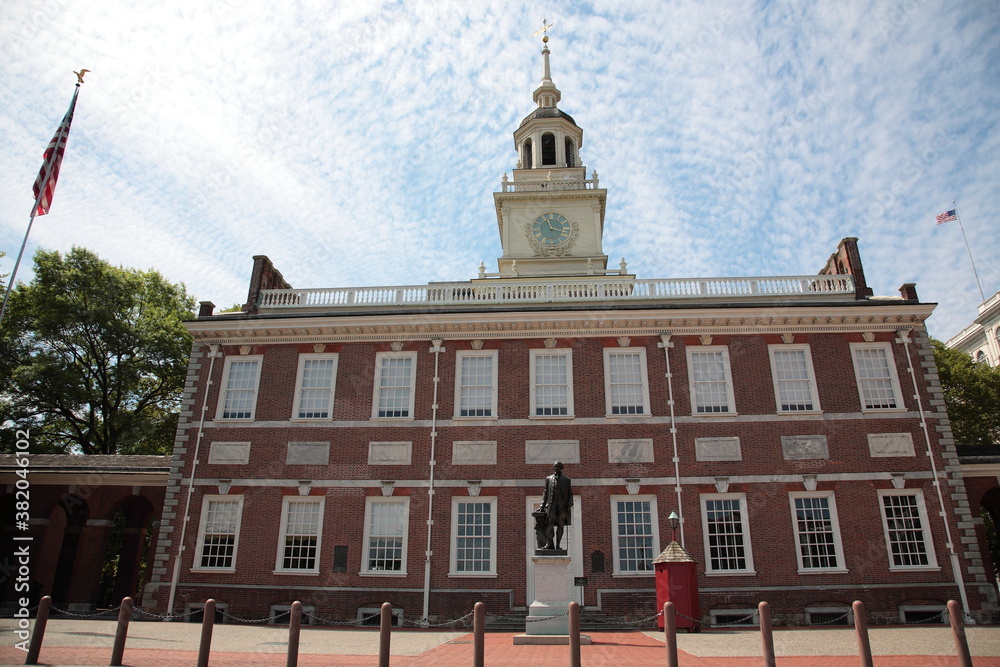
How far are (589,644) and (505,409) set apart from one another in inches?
356

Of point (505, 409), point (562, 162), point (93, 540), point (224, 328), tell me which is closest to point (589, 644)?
point (505, 409)

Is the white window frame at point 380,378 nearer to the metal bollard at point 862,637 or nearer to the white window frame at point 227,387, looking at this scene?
the white window frame at point 227,387

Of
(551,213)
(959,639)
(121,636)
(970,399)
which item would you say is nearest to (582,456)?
(959,639)

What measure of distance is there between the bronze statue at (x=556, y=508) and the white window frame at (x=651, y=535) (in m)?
4.96

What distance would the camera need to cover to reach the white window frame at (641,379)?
22.0 meters

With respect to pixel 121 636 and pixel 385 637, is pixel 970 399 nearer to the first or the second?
pixel 385 637

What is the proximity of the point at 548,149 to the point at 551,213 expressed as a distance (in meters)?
4.97

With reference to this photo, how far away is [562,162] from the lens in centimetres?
3803

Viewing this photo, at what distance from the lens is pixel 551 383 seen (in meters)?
22.6

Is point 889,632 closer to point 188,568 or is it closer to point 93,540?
point 188,568

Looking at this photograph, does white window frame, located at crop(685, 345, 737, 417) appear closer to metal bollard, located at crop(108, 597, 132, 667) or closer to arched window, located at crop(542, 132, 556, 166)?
metal bollard, located at crop(108, 597, 132, 667)

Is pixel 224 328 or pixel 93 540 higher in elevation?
pixel 224 328

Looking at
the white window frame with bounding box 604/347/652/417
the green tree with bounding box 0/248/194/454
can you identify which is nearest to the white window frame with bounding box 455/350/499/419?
the white window frame with bounding box 604/347/652/417

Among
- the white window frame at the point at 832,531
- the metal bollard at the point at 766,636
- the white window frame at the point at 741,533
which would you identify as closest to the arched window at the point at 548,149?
the white window frame at the point at 741,533
